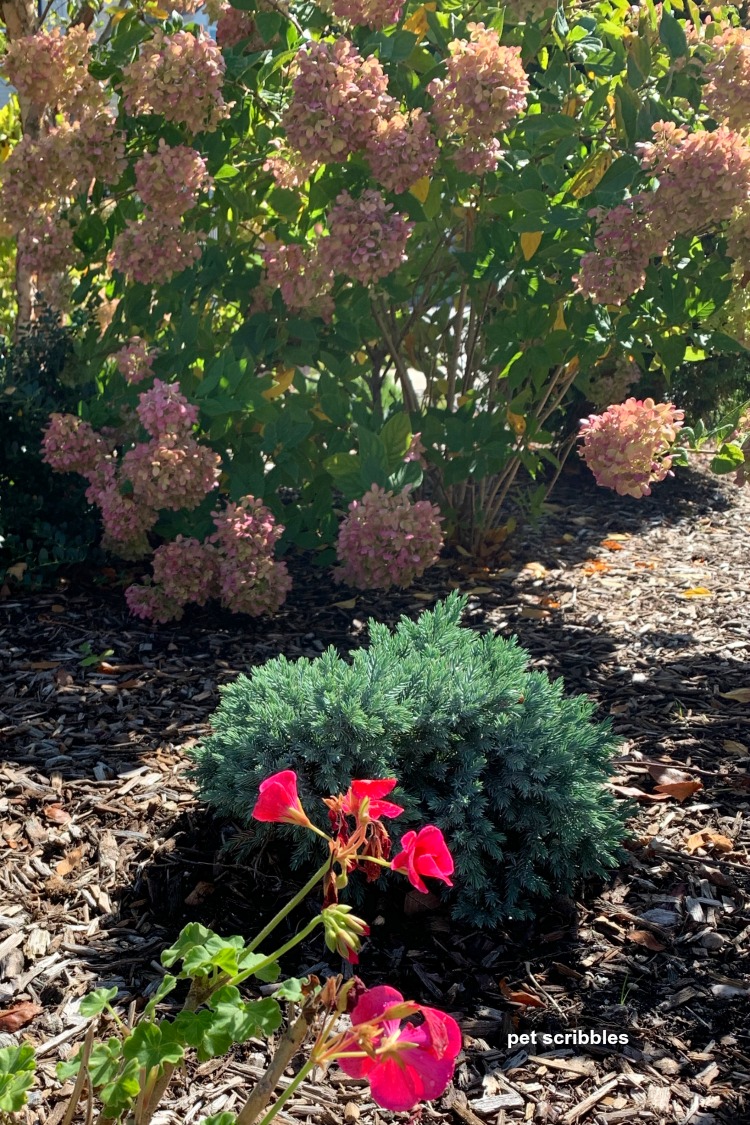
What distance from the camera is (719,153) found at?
3195 mm

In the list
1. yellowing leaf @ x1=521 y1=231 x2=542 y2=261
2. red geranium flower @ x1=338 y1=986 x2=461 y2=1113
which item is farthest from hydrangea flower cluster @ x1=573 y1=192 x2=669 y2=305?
red geranium flower @ x1=338 y1=986 x2=461 y2=1113

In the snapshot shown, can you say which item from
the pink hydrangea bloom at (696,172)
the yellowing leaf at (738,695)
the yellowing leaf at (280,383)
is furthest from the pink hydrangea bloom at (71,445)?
the yellowing leaf at (738,695)

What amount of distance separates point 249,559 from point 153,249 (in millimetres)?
1140

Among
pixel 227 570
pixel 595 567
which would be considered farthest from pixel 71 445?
pixel 595 567

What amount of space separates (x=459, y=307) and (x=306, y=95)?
146 cm

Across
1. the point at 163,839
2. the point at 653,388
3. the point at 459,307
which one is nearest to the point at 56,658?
the point at 163,839

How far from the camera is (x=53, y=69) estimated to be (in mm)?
3635

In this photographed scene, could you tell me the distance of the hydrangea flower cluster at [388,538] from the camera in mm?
3809

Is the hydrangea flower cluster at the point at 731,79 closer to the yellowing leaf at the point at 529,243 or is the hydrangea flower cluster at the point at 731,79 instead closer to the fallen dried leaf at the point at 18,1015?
the yellowing leaf at the point at 529,243

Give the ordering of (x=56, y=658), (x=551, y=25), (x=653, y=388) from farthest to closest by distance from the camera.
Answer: (x=653, y=388) → (x=551, y=25) → (x=56, y=658)

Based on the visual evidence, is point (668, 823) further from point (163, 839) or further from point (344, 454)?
point (344, 454)

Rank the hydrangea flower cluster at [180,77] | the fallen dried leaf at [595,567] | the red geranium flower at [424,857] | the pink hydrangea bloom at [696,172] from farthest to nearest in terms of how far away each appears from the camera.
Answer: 1. the fallen dried leaf at [595,567]
2. the hydrangea flower cluster at [180,77]
3. the pink hydrangea bloom at [696,172]
4. the red geranium flower at [424,857]

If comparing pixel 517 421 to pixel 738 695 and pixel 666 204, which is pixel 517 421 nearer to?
pixel 666 204

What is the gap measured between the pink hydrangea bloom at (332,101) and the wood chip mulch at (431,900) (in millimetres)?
1707
